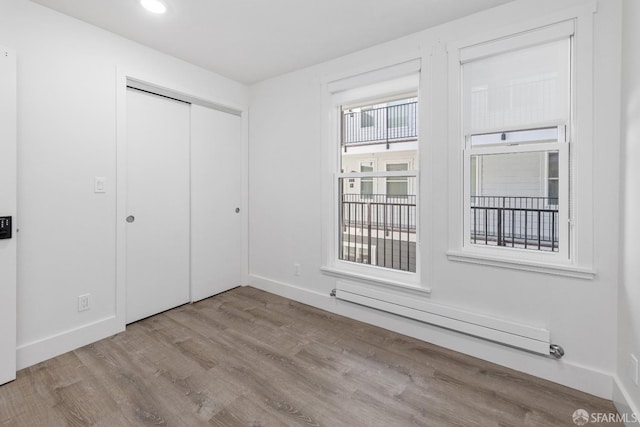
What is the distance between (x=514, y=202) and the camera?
2236mm

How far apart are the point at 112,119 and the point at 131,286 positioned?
1496 mm

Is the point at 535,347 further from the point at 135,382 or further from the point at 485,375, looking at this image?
the point at 135,382

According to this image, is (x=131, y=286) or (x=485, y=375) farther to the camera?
(x=131, y=286)

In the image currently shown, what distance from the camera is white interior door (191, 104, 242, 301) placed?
326 cm

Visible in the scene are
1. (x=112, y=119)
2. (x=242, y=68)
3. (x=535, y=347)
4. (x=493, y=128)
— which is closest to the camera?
(x=535, y=347)

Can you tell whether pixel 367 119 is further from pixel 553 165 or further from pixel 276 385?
pixel 276 385

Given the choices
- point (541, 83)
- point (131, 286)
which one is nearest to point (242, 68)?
point (131, 286)

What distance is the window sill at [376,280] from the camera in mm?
2504

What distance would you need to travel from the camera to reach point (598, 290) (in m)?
1.83

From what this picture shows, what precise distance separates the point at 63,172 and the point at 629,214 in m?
3.71

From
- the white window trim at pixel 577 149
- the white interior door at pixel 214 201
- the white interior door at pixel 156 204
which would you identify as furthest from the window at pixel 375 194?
the white interior door at pixel 156 204

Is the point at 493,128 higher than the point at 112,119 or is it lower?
lower

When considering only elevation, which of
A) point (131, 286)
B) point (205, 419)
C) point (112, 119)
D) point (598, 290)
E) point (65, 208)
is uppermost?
point (112, 119)

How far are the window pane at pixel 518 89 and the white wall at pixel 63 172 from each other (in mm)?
2923
